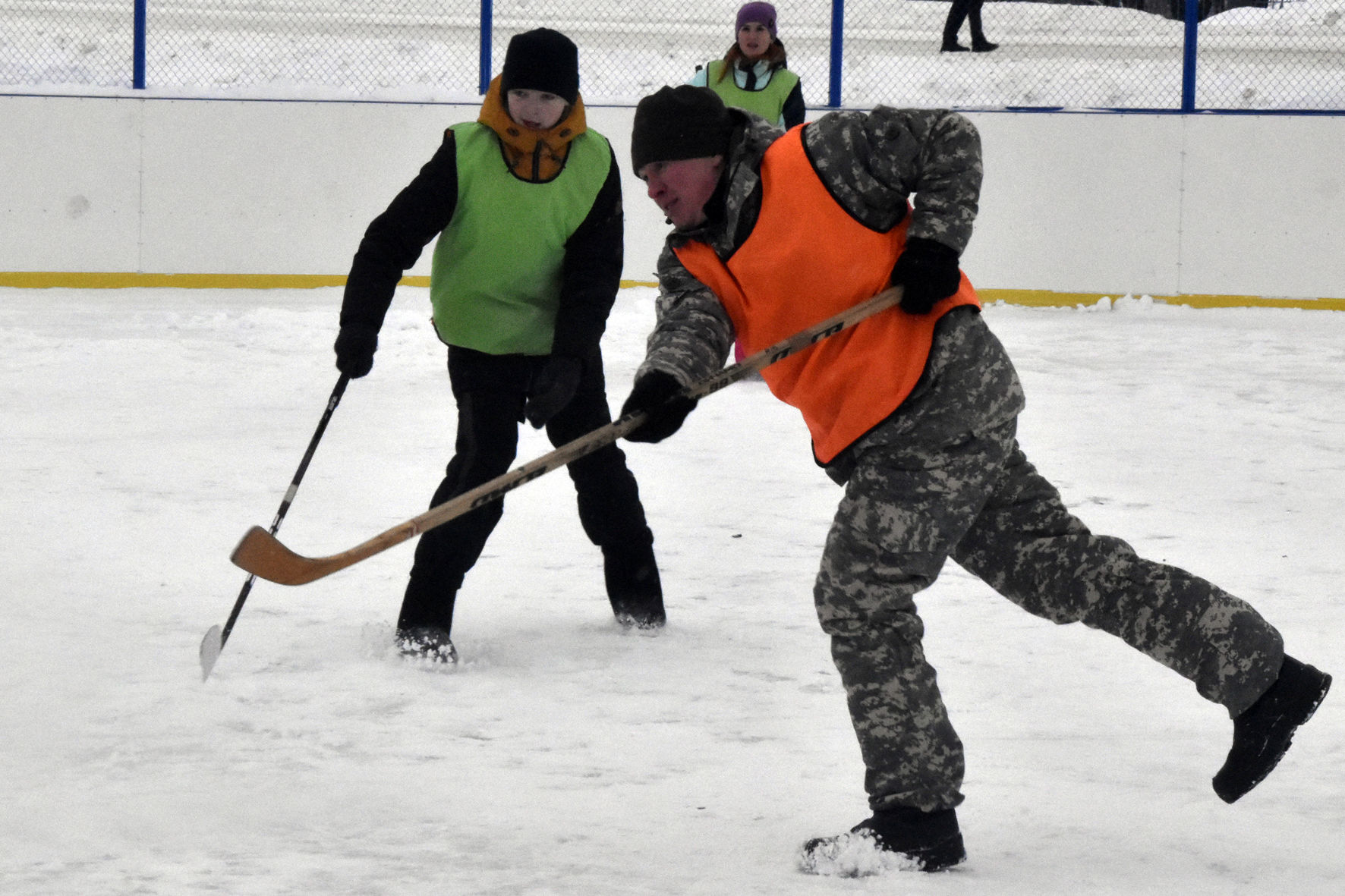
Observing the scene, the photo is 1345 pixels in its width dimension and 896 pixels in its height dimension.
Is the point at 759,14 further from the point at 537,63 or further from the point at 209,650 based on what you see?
the point at 209,650

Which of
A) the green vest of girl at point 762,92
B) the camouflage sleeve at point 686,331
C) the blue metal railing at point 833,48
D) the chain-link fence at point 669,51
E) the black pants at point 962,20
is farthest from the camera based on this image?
the black pants at point 962,20

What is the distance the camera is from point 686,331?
233 cm

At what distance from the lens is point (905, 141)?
7.35 ft

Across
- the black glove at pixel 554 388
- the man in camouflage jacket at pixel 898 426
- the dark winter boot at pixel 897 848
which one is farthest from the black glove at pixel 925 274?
the black glove at pixel 554 388

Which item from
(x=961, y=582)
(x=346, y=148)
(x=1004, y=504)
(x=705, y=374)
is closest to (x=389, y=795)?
(x=705, y=374)

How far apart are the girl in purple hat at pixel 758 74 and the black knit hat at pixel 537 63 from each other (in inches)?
169

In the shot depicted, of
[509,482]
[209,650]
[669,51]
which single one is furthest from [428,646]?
[669,51]

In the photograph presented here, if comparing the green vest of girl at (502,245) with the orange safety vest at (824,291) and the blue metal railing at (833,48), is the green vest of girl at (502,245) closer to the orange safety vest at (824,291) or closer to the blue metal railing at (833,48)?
the orange safety vest at (824,291)

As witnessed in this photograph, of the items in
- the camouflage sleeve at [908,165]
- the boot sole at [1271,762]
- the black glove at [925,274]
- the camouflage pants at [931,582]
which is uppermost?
the camouflage sleeve at [908,165]

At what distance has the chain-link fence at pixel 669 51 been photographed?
953 cm

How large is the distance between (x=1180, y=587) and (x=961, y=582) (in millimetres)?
1562

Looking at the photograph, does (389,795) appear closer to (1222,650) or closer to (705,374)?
(705,374)

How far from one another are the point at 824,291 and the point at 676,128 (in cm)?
32

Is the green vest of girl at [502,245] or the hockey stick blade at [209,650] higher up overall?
the green vest of girl at [502,245]
